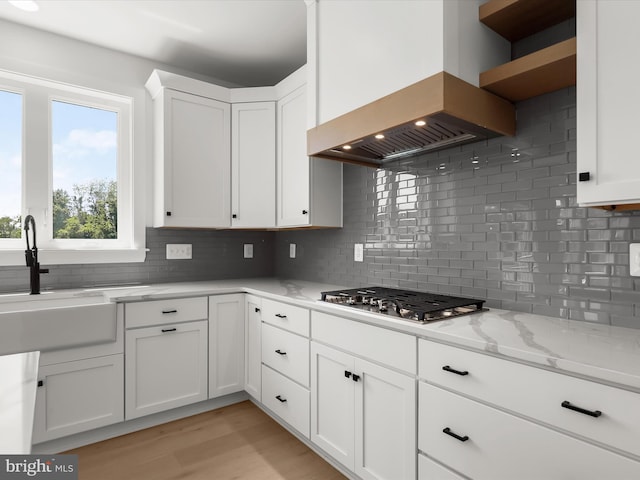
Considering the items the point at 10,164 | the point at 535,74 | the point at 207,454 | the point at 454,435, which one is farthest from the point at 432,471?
the point at 10,164

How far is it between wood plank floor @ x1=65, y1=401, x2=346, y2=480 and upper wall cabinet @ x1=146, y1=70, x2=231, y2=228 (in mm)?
1431

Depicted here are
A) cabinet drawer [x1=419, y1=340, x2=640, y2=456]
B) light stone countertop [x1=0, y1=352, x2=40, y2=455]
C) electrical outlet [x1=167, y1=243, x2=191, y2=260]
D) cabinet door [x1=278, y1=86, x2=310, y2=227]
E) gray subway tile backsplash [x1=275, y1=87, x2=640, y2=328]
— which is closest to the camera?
light stone countertop [x1=0, y1=352, x2=40, y2=455]

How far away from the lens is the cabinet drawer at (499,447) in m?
1.06

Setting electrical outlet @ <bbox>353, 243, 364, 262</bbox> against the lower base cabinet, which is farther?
electrical outlet @ <bbox>353, 243, 364, 262</bbox>

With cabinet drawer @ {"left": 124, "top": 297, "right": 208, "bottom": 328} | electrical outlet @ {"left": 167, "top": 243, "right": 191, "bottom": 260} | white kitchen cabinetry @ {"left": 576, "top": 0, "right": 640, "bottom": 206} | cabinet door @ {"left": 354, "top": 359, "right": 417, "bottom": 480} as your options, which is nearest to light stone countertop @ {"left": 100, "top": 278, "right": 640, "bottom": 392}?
cabinet door @ {"left": 354, "top": 359, "right": 417, "bottom": 480}

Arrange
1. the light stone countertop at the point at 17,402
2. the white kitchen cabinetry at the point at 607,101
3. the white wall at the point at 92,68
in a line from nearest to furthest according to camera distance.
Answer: the light stone countertop at the point at 17,402, the white kitchen cabinetry at the point at 607,101, the white wall at the point at 92,68

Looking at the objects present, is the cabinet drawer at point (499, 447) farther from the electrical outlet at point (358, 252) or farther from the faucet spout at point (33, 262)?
the faucet spout at point (33, 262)

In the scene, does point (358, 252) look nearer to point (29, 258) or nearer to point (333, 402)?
point (333, 402)

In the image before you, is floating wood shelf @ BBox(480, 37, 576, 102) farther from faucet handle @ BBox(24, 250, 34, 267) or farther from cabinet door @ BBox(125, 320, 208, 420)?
faucet handle @ BBox(24, 250, 34, 267)

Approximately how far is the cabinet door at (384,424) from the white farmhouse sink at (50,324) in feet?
5.03

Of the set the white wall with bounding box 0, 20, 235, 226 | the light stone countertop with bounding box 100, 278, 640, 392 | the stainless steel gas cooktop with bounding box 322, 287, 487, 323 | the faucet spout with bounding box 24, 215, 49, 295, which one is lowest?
the light stone countertop with bounding box 100, 278, 640, 392

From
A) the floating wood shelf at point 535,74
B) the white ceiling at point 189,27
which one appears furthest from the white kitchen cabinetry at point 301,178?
the floating wood shelf at point 535,74

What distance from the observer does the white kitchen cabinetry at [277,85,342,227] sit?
2.70m

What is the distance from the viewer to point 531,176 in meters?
1.75
